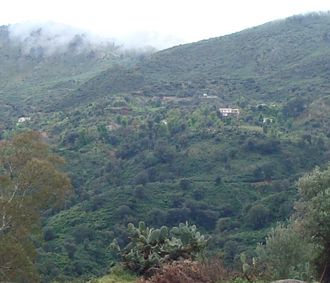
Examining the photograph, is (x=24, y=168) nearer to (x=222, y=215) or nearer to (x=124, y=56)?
(x=222, y=215)

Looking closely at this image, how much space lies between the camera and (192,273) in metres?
10.2

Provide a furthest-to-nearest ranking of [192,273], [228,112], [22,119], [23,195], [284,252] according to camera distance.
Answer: [22,119] → [228,112] → [284,252] → [23,195] → [192,273]

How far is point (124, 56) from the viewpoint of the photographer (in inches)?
7574

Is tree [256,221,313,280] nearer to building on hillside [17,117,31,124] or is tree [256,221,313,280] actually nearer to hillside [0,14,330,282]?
hillside [0,14,330,282]

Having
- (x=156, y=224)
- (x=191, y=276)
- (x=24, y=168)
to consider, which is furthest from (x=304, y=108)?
(x=191, y=276)

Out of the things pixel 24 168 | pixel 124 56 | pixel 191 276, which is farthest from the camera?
pixel 124 56

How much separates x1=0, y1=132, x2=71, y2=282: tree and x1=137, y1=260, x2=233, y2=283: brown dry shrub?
26.6 feet

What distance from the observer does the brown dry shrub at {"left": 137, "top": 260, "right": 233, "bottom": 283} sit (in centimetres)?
1001

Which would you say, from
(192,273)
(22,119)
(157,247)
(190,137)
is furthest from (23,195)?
(22,119)

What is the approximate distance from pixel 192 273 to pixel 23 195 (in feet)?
34.2

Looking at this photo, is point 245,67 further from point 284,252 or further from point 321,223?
point 321,223

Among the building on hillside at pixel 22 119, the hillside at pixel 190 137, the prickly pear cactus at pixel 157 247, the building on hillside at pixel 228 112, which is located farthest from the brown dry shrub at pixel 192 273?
the building on hillside at pixel 22 119

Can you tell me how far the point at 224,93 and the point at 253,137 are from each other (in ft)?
114

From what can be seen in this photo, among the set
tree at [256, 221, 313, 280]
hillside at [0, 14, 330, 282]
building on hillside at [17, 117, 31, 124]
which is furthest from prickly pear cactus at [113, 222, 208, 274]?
building on hillside at [17, 117, 31, 124]
